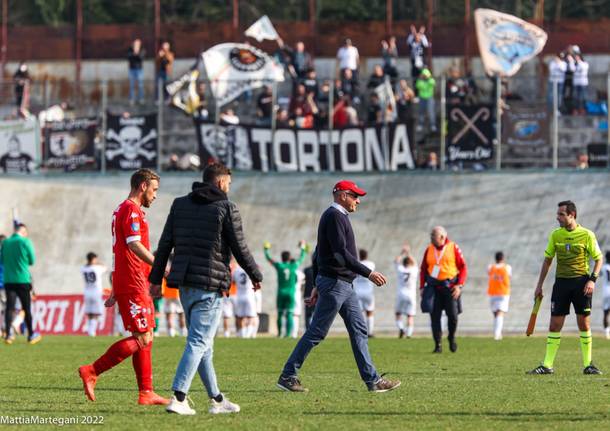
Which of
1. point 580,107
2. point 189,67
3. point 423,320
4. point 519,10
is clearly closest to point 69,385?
point 423,320

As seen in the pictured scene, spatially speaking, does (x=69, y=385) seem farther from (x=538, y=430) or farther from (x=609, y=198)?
(x=609, y=198)

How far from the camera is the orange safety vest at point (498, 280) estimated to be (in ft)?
101

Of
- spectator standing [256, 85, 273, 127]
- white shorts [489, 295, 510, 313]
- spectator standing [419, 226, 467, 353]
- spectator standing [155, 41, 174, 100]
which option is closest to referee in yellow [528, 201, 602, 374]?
spectator standing [419, 226, 467, 353]

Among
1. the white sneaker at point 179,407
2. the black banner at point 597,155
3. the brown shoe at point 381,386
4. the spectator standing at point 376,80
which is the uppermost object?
the spectator standing at point 376,80

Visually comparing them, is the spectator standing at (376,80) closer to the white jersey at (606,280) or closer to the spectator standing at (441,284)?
the white jersey at (606,280)

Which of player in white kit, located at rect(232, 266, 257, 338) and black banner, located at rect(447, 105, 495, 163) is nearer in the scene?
player in white kit, located at rect(232, 266, 257, 338)

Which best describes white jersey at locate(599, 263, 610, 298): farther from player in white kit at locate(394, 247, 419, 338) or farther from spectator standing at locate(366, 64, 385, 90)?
spectator standing at locate(366, 64, 385, 90)

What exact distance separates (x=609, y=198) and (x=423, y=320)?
216 inches

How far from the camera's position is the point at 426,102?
35.1m

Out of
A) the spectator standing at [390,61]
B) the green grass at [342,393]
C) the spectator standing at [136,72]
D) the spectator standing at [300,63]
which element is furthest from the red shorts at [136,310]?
the spectator standing at [136,72]

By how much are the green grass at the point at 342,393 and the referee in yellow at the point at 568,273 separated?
1.42 feet

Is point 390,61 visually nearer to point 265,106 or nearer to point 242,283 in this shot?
point 265,106

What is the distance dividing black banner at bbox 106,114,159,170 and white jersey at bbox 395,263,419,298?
817cm

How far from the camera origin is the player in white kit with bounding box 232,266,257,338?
30.1 meters
